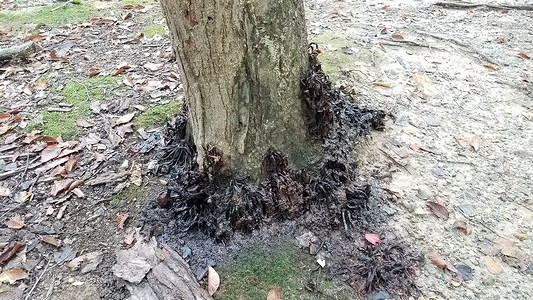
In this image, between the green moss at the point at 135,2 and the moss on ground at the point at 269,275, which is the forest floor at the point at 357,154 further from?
the green moss at the point at 135,2

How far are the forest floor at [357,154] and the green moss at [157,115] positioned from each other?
0.02 meters

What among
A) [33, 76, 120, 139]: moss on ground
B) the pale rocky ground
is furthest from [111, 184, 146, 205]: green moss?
the pale rocky ground

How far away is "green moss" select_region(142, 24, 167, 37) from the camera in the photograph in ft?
16.5

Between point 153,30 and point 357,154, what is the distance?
380cm

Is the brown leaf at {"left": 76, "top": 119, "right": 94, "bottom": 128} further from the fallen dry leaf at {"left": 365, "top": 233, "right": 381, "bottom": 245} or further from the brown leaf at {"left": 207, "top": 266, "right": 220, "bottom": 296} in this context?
the fallen dry leaf at {"left": 365, "top": 233, "right": 381, "bottom": 245}

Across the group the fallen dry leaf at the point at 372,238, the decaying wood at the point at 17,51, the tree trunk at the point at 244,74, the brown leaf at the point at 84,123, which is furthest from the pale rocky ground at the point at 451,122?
the decaying wood at the point at 17,51

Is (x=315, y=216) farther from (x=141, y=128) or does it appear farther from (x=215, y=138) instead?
(x=141, y=128)

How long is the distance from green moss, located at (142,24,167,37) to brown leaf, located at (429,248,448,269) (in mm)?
4502

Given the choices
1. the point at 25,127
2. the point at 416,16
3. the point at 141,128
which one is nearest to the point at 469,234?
the point at 141,128

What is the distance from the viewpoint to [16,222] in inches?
95.1

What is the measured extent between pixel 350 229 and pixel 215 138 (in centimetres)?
105

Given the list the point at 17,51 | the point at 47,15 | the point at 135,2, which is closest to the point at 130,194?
the point at 17,51

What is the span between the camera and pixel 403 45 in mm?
4500

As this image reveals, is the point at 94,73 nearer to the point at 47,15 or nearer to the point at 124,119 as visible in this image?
the point at 124,119
